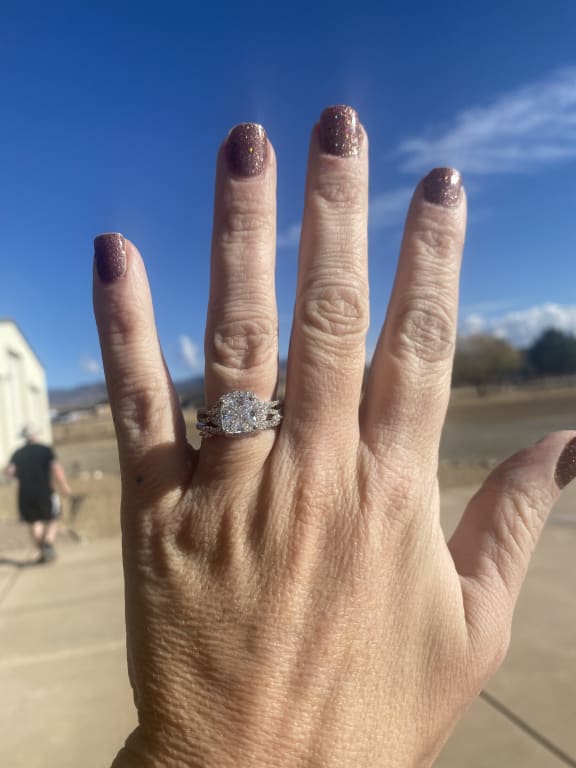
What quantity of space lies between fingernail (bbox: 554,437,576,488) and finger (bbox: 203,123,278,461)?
2.46 ft

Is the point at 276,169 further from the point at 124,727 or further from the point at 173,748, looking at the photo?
the point at 124,727

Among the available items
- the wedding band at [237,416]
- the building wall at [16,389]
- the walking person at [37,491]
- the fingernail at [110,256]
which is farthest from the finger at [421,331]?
the building wall at [16,389]

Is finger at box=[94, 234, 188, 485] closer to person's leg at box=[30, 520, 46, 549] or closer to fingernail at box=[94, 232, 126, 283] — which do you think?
fingernail at box=[94, 232, 126, 283]

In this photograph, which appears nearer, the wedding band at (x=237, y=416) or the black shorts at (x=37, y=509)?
the wedding band at (x=237, y=416)

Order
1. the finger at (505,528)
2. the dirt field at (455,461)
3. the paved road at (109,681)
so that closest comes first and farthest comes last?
the finger at (505,528) → the paved road at (109,681) → the dirt field at (455,461)

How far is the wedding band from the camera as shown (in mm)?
1312

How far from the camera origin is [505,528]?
61.4 inches

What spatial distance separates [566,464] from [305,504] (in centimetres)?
70

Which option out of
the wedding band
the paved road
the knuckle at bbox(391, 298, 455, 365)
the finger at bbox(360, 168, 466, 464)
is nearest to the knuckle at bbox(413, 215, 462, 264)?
the finger at bbox(360, 168, 466, 464)

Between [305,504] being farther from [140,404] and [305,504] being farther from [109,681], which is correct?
[109,681]

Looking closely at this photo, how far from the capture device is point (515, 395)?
57500 mm

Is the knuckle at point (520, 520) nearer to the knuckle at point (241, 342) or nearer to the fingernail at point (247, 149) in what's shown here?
the knuckle at point (241, 342)

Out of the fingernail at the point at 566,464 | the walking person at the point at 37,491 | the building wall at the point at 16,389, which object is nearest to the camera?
the fingernail at the point at 566,464

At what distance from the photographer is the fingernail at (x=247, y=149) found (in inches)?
52.2
